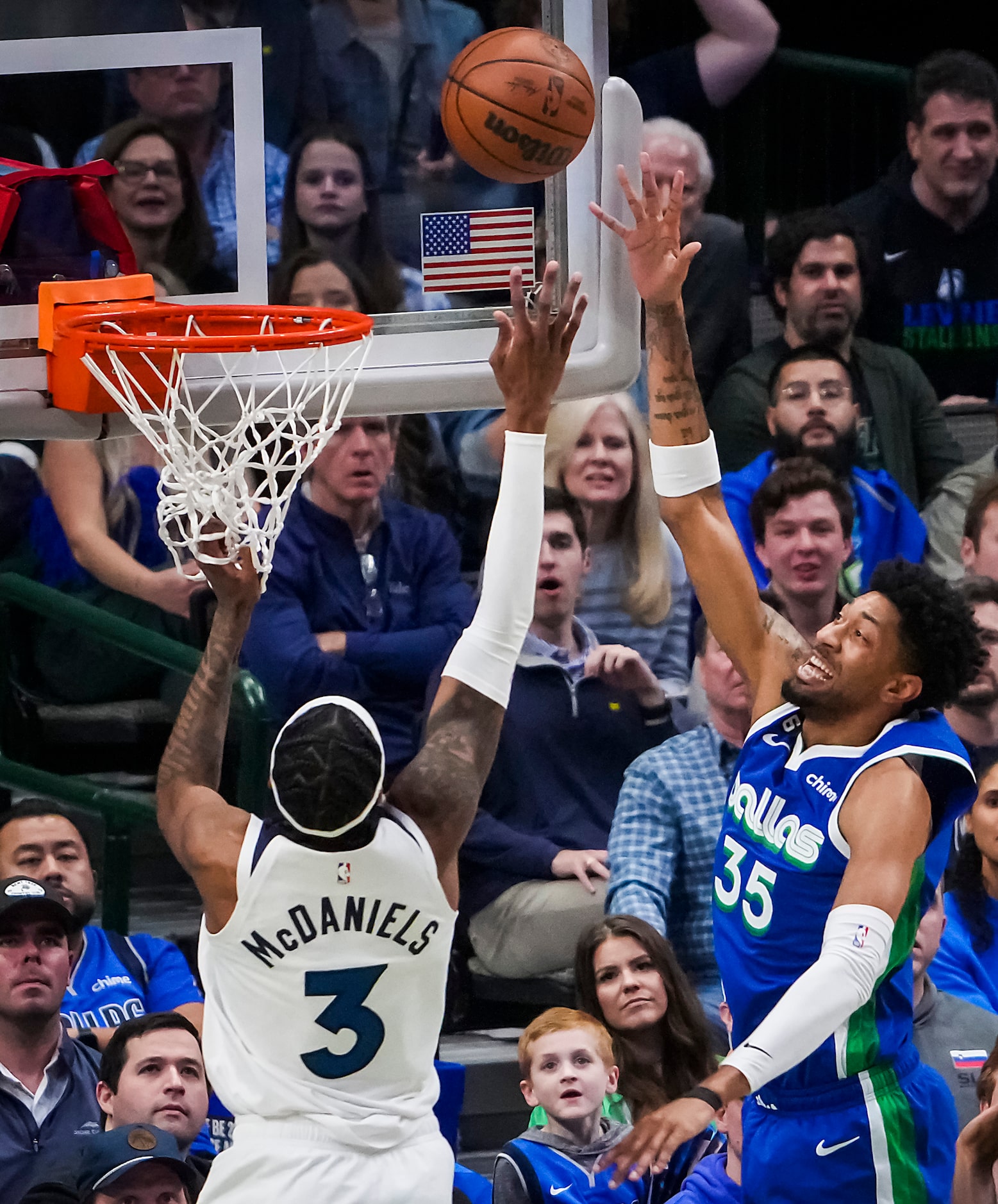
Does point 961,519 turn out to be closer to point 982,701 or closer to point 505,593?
point 982,701

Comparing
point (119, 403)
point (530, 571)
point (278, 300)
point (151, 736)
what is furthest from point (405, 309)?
point (151, 736)

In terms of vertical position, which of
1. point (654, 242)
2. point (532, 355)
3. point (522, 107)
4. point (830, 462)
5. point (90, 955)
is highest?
point (522, 107)

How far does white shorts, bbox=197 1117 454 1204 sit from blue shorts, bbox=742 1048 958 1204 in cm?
89

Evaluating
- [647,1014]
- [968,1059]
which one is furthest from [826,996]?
[968,1059]

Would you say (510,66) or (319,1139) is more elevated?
(510,66)

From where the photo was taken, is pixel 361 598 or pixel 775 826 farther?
pixel 361 598

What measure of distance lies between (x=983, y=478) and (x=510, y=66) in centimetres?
245

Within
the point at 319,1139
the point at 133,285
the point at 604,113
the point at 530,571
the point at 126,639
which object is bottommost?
the point at 319,1139

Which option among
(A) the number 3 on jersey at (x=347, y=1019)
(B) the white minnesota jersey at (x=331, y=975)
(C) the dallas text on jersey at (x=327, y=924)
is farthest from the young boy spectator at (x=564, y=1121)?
(C) the dallas text on jersey at (x=327, y=924)

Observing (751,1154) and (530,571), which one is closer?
(530,571)

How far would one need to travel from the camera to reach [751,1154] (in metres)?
3.43

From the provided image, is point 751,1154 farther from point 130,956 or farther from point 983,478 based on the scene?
point 983,478

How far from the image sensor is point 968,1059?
178 inches

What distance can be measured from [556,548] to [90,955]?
1.88 meters
